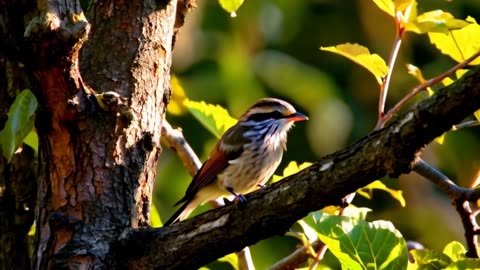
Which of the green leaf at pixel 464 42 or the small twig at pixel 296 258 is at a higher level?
the green leaf at pixel 464 42

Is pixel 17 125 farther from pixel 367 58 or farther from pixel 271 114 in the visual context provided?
pixel 271 114

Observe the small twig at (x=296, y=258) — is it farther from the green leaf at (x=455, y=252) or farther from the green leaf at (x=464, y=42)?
the green leaf at (x=464, y=42)

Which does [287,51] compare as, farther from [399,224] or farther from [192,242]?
[192,242]

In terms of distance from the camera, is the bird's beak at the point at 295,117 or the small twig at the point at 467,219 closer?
the small twig at the point at 467,219

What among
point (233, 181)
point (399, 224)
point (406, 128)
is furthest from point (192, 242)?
point (399, 224)

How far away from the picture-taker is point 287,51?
7.65 metres

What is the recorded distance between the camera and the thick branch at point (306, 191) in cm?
211

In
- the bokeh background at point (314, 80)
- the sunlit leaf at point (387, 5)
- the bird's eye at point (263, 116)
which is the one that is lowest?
the sunlit leaf at point (387, 5)

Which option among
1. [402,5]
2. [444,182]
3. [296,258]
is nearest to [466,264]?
[444,182]

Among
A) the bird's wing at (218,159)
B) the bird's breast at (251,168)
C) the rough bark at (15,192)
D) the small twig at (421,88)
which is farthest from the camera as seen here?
the bird's breast at (251,168)

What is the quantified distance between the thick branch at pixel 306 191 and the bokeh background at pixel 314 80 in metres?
3.79

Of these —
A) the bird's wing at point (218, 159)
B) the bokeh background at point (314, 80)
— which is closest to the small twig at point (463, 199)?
the bird's wing at point (218, 159)

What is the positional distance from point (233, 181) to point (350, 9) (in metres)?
4.35

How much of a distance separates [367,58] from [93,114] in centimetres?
76
